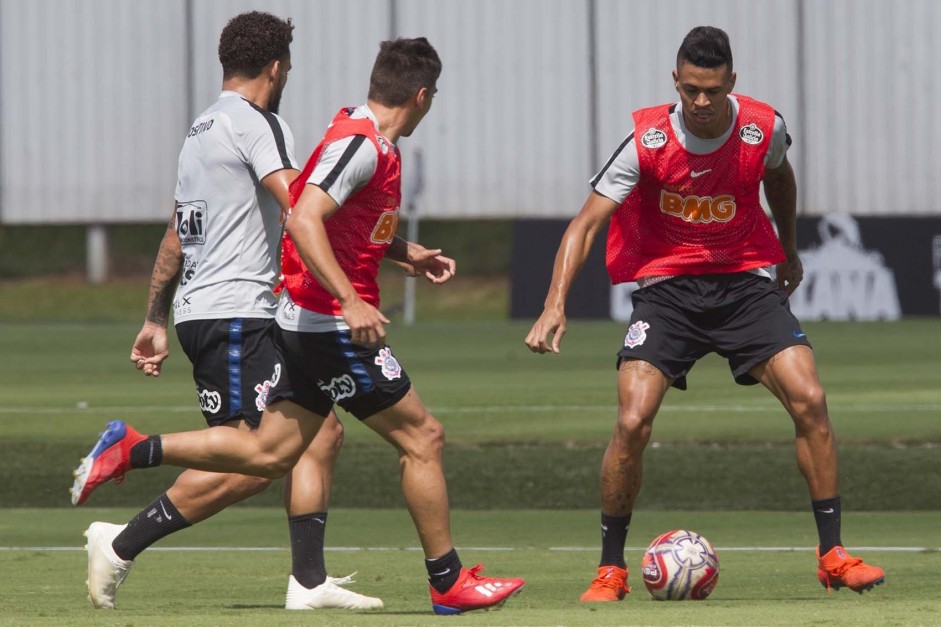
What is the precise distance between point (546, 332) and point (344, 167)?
1.10 meters

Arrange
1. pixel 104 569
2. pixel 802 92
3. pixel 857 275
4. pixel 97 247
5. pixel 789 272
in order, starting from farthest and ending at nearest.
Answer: pixel 97 247, pixel 802 92, pixel 857 275, pixel 789 272, pixel 104 569

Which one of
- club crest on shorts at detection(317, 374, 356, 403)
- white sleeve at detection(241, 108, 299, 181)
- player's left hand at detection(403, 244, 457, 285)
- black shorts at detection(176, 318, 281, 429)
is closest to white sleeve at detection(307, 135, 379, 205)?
white sleeve at detection(241, 108, 299, 181)

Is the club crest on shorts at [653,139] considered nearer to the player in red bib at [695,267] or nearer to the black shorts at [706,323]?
the player in red bib at [695,267]

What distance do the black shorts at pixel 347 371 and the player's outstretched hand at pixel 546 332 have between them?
23.0 inches

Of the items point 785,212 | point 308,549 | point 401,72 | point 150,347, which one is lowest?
point 308,549

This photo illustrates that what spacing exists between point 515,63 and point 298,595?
25.3m

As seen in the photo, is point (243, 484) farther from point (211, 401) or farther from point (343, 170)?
point (343, 170)

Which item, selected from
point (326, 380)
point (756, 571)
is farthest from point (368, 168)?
point (756, 571)

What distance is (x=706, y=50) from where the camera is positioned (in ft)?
20.6

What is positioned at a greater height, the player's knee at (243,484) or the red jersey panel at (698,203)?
the red jersey panel at (698,203)

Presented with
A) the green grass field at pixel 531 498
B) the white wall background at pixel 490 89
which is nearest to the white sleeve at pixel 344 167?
the green grass field at pixel 531 498

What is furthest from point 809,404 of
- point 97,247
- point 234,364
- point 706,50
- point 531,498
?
point 97,247

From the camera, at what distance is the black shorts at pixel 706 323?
654 cm

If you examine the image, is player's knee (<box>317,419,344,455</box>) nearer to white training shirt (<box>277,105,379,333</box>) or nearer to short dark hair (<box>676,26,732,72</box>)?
white training shirt (<box>277,105,379,333</box>)
